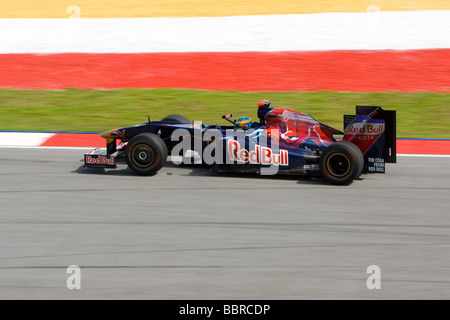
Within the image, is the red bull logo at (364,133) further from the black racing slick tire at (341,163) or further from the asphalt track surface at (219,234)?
the asphalt track surface at (219,234)

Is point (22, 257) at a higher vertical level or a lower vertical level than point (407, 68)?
lower

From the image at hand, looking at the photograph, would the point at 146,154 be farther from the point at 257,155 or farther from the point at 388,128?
the point at 388,128

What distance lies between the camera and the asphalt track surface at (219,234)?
5.38 m

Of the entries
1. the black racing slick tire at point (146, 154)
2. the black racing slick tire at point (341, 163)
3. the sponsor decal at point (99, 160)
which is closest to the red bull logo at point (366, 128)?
the black racing slick tire at point (341, 163)

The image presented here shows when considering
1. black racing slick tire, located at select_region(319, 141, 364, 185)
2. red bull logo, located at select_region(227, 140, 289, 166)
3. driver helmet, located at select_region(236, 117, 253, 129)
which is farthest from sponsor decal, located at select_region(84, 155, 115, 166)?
black racing slick tire, located at select_region(319, 141, 364, 185)

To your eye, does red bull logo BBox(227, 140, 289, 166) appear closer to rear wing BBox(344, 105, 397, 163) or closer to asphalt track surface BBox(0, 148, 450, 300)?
asphalt track surface BBox(0, 148, 450, 300)

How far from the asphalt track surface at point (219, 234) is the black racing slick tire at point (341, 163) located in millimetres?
165

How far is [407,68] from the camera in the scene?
55.1ft

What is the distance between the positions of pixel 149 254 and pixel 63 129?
7154 mm

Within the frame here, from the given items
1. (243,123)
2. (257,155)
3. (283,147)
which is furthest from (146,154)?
(283,147)

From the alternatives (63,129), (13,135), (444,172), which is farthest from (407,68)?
(13,135)

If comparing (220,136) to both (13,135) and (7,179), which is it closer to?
(7,179)

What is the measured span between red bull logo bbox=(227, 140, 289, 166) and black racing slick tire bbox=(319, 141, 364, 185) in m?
0.56

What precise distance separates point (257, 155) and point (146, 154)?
160 centimetres
